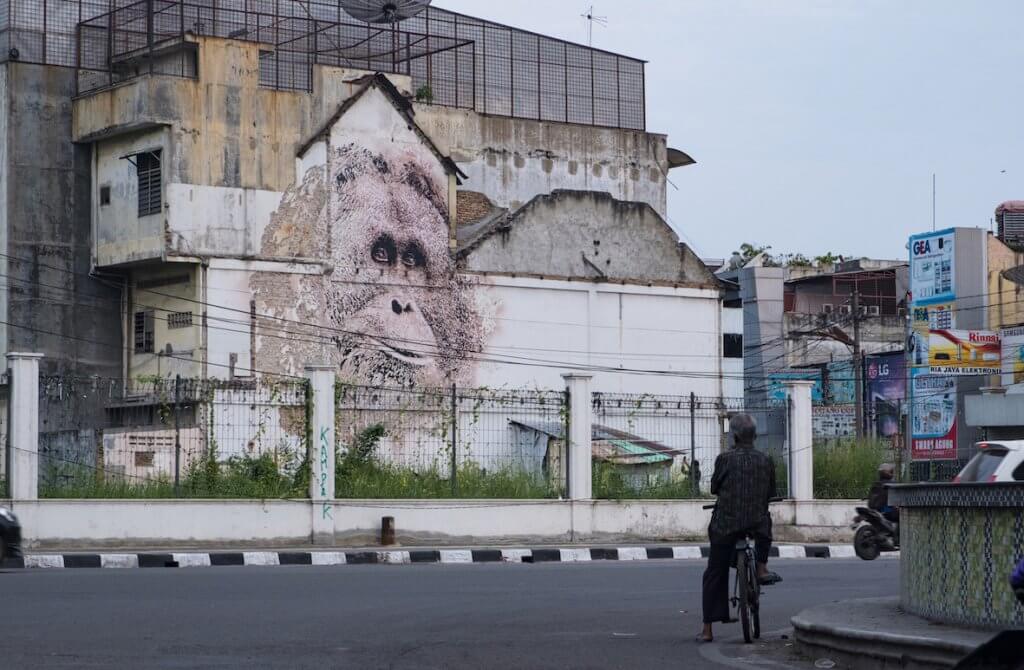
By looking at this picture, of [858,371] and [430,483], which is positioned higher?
[858,371]

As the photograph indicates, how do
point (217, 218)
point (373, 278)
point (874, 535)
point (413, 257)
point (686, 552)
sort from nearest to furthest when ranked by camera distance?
point (874, 535) < point (686, 552) < point (217, 218) < point (373, 278) < point (413, 257)

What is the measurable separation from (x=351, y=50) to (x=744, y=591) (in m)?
36.1

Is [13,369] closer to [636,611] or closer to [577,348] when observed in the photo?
[636,611]

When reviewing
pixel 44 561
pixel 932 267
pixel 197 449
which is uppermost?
pixel 932 267

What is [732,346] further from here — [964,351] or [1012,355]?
[1012,355]

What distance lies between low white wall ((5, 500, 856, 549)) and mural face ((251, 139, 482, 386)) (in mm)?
15582

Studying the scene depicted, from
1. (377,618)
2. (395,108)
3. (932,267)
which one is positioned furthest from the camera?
(932,267)

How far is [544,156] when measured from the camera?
154 ft

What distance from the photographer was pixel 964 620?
930 centimetres

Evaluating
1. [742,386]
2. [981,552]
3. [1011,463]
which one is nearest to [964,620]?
[981,552]

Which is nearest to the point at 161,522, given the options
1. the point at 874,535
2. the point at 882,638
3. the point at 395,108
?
the point at 874,535

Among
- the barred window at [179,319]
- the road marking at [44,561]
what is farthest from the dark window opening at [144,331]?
the road marking at [44,561]

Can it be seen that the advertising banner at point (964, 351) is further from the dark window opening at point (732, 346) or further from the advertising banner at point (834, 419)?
the dark window opening at point (732, 346)

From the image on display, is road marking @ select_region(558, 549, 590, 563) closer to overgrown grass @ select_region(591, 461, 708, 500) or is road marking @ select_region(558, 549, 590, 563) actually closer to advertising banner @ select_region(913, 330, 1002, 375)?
overgrown grass @ select_region(591, 461, 708, 500)
